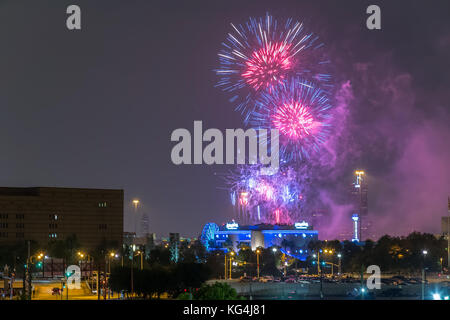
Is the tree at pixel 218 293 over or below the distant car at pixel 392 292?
over

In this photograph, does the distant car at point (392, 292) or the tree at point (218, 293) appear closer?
the tree at point (218, 293)

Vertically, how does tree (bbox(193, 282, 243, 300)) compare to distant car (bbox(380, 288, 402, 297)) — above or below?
above

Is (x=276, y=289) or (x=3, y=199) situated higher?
(x=3, y=199)

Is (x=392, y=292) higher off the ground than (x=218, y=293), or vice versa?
(x=218, y=293)

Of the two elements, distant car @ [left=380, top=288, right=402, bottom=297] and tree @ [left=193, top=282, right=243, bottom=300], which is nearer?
tree @ [left=193, top=282, right=243, bottom=300]

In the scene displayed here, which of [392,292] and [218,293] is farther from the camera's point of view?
[392,292]

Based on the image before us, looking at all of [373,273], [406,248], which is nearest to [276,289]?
[373,273]
